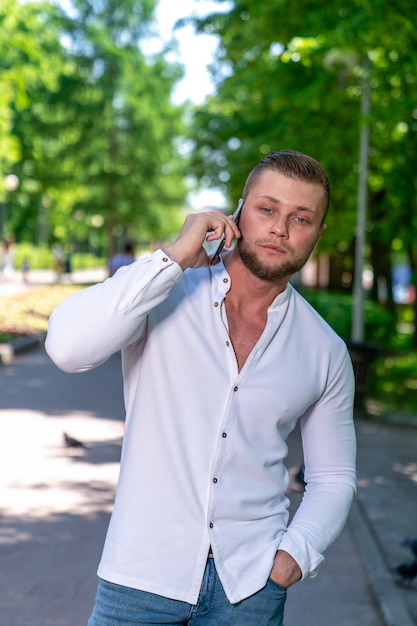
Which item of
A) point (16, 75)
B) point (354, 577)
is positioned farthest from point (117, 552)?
point (16, 75)

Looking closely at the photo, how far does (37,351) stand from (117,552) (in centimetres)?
1794

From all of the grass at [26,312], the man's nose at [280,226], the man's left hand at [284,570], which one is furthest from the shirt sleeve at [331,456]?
the grass at [26,312]

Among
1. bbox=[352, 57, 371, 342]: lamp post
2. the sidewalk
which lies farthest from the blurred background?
the sidewalk

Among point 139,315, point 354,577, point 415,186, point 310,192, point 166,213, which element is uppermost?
point 310,192

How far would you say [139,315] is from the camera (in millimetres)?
2328

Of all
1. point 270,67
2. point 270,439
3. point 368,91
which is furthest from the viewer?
point 270,67

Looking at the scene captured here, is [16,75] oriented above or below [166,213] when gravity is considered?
above

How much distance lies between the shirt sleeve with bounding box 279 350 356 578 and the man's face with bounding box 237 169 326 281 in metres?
0.33

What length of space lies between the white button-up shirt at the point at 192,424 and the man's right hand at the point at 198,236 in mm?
54

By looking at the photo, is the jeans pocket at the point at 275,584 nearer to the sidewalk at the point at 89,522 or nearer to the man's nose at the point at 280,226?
the man's nose at the point at 280,226

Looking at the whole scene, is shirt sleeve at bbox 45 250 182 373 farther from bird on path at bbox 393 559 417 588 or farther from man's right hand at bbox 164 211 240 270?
bird on path at bbox 393 559 417 588

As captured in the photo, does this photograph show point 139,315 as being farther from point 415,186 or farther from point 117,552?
point 415,186

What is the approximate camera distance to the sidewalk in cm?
557

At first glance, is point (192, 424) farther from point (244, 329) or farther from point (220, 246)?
point (220, 246)
